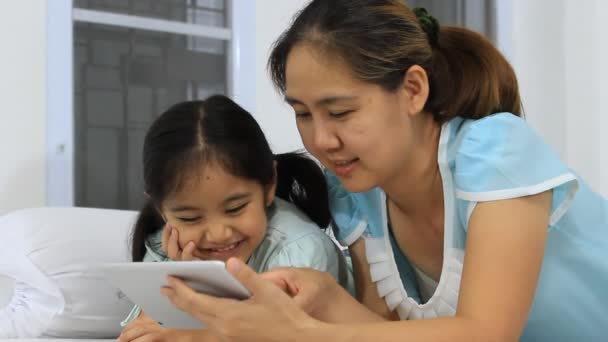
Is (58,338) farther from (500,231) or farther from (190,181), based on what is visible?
(500,231)

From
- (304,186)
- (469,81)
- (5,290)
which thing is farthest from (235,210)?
(5,290)

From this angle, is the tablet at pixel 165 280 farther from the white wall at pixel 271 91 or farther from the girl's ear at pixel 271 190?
the white wall at pixel 271 91

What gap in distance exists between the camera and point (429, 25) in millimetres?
1145


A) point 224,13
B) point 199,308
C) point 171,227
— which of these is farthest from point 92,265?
point 224,13

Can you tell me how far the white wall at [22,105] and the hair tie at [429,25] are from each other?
1193mm

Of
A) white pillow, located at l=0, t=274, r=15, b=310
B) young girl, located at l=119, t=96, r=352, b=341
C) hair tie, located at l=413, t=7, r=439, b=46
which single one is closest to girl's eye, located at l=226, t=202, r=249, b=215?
young girl, located at l=119, t=96, r=352, b=341

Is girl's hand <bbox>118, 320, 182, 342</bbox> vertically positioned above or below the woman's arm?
below

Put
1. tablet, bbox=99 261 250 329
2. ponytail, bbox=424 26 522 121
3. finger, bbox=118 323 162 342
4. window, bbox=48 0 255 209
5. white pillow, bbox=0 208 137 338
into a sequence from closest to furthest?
tablet, bbox=99 261 250 329, ponytail, bbox=424 26 522 121, finger, bbox=118 323 162 342, white pillow, bbox=0 208 137 338, window, bbox=48 0 255 209

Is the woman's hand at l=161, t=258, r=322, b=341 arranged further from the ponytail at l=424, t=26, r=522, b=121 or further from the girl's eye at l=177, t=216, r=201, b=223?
the ponytail at l=424, t=26, r=522, b=121

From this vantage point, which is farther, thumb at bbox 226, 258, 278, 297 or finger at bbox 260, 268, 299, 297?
finger at bbox 260, 268, 299, 297

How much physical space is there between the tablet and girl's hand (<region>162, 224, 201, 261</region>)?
13 centimetres

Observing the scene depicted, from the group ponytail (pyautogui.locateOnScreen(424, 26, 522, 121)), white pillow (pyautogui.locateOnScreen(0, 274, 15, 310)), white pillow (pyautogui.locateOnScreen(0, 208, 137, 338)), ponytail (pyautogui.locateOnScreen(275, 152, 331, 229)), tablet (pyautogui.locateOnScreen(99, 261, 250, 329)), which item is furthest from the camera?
white pillow (pyautogui.locateOnScreen(0, 274, 15, 310))

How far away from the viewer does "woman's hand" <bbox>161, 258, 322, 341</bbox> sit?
0.93 m

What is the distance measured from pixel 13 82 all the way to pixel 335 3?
1.15 m
